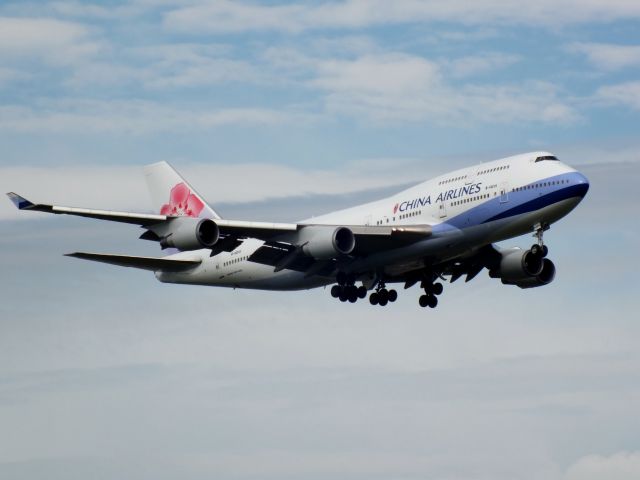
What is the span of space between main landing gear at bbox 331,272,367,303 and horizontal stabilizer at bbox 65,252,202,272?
9.08 m

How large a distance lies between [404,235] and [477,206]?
339 cm

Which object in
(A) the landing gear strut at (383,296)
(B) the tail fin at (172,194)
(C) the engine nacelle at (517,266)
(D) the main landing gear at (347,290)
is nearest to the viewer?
(C) the engine nacelle at (517,266)

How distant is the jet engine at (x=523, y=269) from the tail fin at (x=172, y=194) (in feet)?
54.1

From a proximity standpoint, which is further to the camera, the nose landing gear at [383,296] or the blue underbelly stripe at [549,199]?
the nose landing gear at [383,296]

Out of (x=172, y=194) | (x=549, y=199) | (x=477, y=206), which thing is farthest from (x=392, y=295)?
(x=172, y=194)

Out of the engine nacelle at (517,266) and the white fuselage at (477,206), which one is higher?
the white fuselage at (477,206)

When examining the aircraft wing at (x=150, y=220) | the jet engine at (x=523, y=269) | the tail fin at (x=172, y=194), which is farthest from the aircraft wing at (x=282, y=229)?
the tail fin at (x=172, y=194)

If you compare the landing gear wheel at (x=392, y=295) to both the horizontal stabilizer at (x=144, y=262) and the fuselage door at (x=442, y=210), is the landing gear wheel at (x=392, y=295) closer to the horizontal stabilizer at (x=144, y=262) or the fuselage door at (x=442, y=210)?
the fuselage door at (x=442, y=210)

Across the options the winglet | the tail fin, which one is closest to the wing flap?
the winglet

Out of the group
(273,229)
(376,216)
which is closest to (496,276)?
(376,216)

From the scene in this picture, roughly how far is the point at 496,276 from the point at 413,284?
13.1 ft

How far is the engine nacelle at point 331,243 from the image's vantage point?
57.6m

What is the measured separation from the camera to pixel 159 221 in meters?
58.1

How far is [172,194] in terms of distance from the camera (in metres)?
74.1
